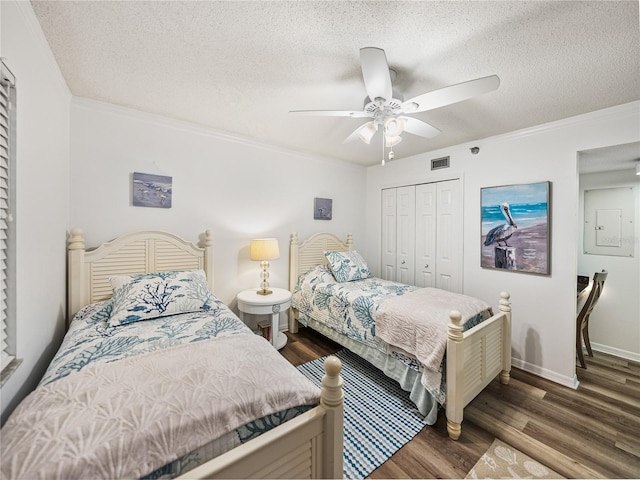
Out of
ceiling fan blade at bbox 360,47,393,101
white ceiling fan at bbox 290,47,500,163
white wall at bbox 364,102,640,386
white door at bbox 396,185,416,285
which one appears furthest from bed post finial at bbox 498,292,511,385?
ceiling fan blade at bbox 360,47,393,101

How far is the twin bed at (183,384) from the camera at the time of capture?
763 mm

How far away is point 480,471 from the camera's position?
149 centimetres

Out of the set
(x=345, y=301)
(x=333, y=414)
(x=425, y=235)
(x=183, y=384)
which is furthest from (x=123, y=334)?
(x=425, y=235)

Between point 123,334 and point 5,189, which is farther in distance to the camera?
point 123,334

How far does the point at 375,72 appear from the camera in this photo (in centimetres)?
139

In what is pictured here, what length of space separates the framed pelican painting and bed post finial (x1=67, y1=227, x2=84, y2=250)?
A: 376 cm

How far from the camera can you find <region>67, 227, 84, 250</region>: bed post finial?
202cm

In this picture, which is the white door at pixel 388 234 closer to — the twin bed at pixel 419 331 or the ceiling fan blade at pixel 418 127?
the twin bed at pixel 419 331

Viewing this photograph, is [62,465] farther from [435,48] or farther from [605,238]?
[605,238]

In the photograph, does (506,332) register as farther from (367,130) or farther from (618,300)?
(367,130)

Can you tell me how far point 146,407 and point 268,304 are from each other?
67.1 inches

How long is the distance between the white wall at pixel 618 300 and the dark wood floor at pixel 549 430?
1.69 ft

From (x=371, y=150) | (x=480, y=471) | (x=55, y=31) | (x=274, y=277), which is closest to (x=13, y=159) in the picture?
(x=55, y=31)

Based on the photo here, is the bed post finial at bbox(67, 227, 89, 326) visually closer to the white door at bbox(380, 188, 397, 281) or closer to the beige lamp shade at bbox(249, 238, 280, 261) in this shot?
the beige lamp shade at bbox(249, 238, 280, 261)
